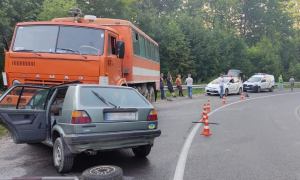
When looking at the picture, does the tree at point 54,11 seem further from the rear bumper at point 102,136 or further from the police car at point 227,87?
the rear bumper at point 102,136

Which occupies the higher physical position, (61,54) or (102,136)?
(61,54)

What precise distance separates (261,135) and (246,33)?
189 feet

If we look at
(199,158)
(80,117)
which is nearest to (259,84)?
(199,158)

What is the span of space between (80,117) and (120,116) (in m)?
0.70

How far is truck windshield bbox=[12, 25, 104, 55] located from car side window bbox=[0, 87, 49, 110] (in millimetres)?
1614

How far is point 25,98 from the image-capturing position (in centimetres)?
639

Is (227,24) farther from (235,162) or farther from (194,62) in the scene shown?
(235,162)

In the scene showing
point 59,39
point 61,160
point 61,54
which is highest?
point 59,39

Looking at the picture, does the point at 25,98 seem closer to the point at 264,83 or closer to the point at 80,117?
the point at 80,117

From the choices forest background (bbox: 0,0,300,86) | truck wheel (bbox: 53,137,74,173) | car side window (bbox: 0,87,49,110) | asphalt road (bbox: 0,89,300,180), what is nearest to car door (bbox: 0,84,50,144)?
car side window (bbox: 0,87,49,110)

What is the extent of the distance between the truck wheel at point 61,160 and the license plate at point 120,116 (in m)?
0.87

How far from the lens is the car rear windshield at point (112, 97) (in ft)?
16.4

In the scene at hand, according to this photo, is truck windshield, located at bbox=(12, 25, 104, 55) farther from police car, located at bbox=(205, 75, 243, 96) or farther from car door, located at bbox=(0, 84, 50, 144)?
police car, located at bbox=(205, 75, 243, 96)

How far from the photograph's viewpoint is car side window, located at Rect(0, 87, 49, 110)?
594cm
